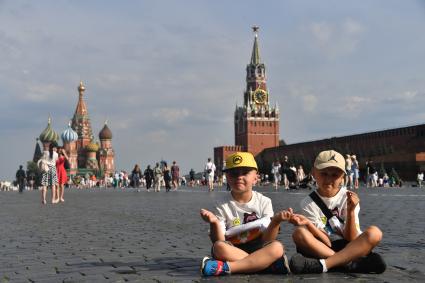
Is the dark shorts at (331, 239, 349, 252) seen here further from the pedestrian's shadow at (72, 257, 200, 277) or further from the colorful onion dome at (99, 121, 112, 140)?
the colorful onion dome at (99, 121, 112, 140)

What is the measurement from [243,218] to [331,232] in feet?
1.83

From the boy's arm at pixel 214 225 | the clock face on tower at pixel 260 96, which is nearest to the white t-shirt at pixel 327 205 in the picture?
the boy's arm at pixel 214 225

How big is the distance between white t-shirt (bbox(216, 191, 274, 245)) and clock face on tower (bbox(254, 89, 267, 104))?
367ft

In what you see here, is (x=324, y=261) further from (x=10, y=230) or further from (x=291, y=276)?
(x=10, y=230)

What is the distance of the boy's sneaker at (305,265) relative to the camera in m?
3.87

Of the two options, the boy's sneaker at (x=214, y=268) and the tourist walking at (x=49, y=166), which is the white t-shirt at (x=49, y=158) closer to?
the tourist walking at (x=49, y=166)

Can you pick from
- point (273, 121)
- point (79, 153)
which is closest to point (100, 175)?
point (79, 153)

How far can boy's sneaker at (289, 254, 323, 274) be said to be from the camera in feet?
12.7

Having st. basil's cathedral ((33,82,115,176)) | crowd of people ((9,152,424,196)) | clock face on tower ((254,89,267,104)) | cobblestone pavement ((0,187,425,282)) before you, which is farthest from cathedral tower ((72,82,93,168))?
cobblestone pavement ((0,187,425,282))

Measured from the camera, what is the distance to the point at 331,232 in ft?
13.4

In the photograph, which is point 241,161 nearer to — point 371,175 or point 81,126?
point 371,175

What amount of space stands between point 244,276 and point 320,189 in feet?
2.32

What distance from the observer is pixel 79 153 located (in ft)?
355

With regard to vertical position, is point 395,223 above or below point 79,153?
below
